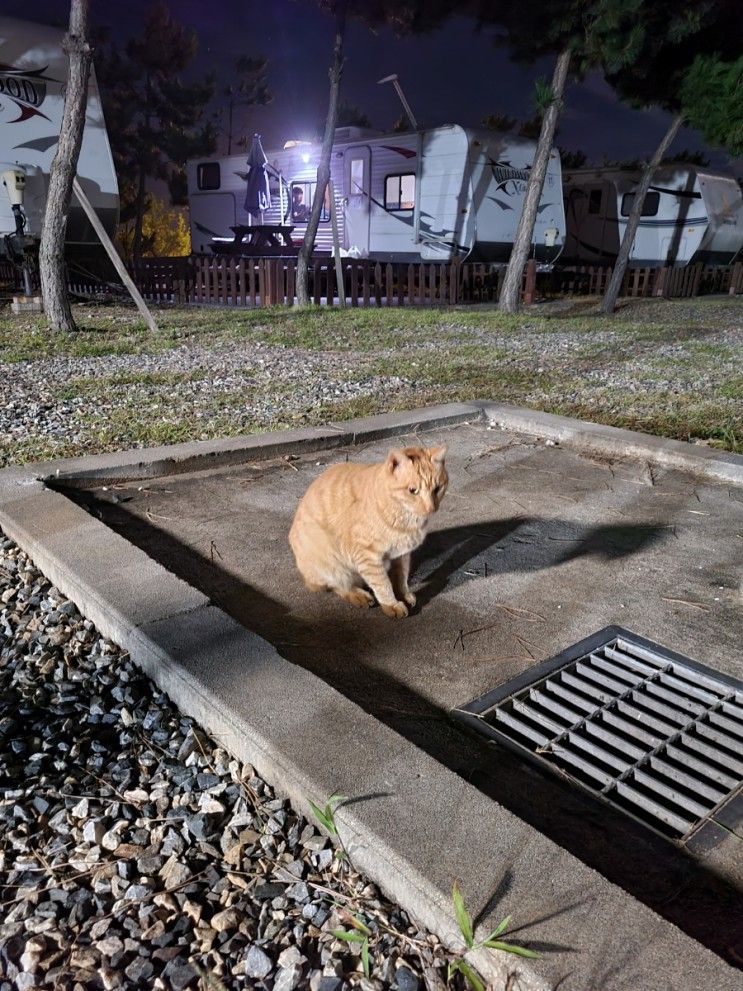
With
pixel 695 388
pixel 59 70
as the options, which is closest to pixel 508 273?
pixel 695 388

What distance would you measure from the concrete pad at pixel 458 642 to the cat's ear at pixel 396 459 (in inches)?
26.1

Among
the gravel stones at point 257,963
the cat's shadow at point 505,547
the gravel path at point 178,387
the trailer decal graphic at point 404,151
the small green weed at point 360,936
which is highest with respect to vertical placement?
the trailer decal graphic at point 404,151

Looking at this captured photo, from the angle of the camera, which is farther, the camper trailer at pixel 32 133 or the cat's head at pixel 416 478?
the camper trailer at pixel 32 133

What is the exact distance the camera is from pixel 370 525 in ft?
8.78

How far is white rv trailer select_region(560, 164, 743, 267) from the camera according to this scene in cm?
2133

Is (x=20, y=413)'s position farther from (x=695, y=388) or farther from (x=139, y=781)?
(x=695, y=388)

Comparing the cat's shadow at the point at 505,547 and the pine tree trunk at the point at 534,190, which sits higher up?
the pine tree trunk at the point at 534,190

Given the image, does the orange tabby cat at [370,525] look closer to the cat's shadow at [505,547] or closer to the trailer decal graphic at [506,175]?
the cat's shadow at [505,547]

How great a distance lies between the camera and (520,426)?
5617 millimetres

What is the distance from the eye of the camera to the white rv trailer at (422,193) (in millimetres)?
17797

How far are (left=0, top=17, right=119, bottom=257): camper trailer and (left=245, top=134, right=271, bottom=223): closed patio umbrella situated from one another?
5392mm

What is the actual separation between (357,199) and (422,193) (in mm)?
2359

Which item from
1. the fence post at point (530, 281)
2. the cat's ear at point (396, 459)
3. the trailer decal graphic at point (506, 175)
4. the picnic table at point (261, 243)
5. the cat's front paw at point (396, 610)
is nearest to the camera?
the cat's ear at point (396, 459)

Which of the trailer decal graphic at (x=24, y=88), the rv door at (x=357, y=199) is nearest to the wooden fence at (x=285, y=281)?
the rv door at (x=357, y=199)
